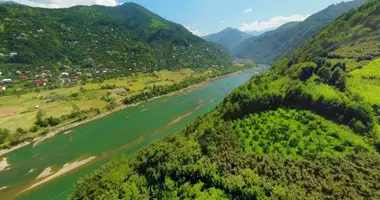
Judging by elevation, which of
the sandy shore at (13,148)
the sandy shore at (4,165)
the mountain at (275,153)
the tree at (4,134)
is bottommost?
the sandy shore at (4,165)

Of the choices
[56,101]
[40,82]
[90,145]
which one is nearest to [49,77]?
[40,82]

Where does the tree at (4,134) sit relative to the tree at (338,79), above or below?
below

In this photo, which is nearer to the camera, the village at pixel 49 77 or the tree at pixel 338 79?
the tree at pixel 338 79

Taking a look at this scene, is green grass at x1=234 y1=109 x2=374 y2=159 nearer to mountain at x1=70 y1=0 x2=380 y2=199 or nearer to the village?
mountain at x1=70 y1=0 x2=380 y2=199

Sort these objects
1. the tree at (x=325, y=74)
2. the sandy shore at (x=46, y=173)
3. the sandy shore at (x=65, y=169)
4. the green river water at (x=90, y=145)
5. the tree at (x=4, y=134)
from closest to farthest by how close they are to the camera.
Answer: the green river water at (x=90, y=145), the sandy shore at (x=65, y=169), the tree at (x=325, y=74), the sandy shore at (x=46, y=173), the tree at (x=4, y=134)

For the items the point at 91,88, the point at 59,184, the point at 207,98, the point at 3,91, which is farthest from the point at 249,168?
the point at 3,91

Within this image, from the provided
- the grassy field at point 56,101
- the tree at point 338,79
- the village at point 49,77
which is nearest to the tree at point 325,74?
the tree at point 338,79

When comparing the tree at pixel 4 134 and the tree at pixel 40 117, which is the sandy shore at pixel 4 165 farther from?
the tree at pixel 40 117

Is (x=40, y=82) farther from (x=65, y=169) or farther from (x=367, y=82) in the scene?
(x=367, y=82)

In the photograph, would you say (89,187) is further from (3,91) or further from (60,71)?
(60,71)
